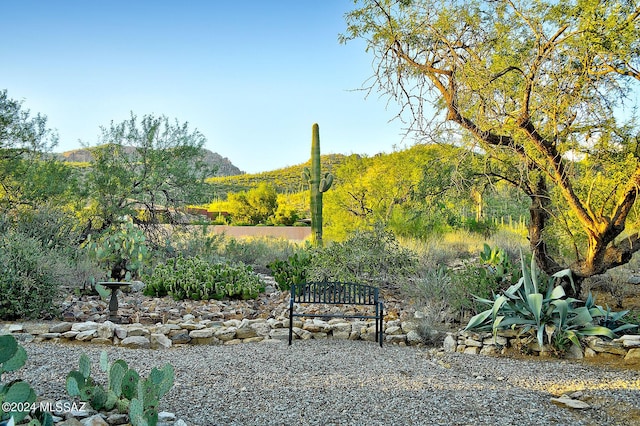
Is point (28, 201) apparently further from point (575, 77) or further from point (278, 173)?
point (278, 173)

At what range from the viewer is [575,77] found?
18.2 ft

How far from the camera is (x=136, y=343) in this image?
5566 mm

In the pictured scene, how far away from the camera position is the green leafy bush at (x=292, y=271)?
9014 millimetres

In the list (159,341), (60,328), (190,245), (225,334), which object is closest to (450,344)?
(225,334)

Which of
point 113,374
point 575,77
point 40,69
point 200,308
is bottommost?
point 200,308

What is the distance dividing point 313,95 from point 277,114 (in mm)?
5153

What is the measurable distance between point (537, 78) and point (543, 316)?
Answer: 254cm

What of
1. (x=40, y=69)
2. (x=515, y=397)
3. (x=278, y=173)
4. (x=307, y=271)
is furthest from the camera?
(x=278, y=173)

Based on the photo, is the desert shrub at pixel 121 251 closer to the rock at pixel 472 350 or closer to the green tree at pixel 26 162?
the green tree at pixel 26 162

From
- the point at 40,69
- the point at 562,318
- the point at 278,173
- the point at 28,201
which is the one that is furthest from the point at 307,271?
the point at 278,173

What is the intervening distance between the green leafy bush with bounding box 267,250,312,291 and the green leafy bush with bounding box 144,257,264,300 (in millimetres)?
496

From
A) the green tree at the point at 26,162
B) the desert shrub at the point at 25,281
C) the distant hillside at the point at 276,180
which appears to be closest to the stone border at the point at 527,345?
the desert shrub at the point at 25,281

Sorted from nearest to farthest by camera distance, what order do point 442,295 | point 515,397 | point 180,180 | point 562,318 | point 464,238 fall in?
point 515,397 → point 562,318 → point 442,295 → point 180,180 → point 464,238

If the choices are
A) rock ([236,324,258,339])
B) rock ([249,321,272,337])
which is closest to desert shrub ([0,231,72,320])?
rock ([236,324,258,339])
